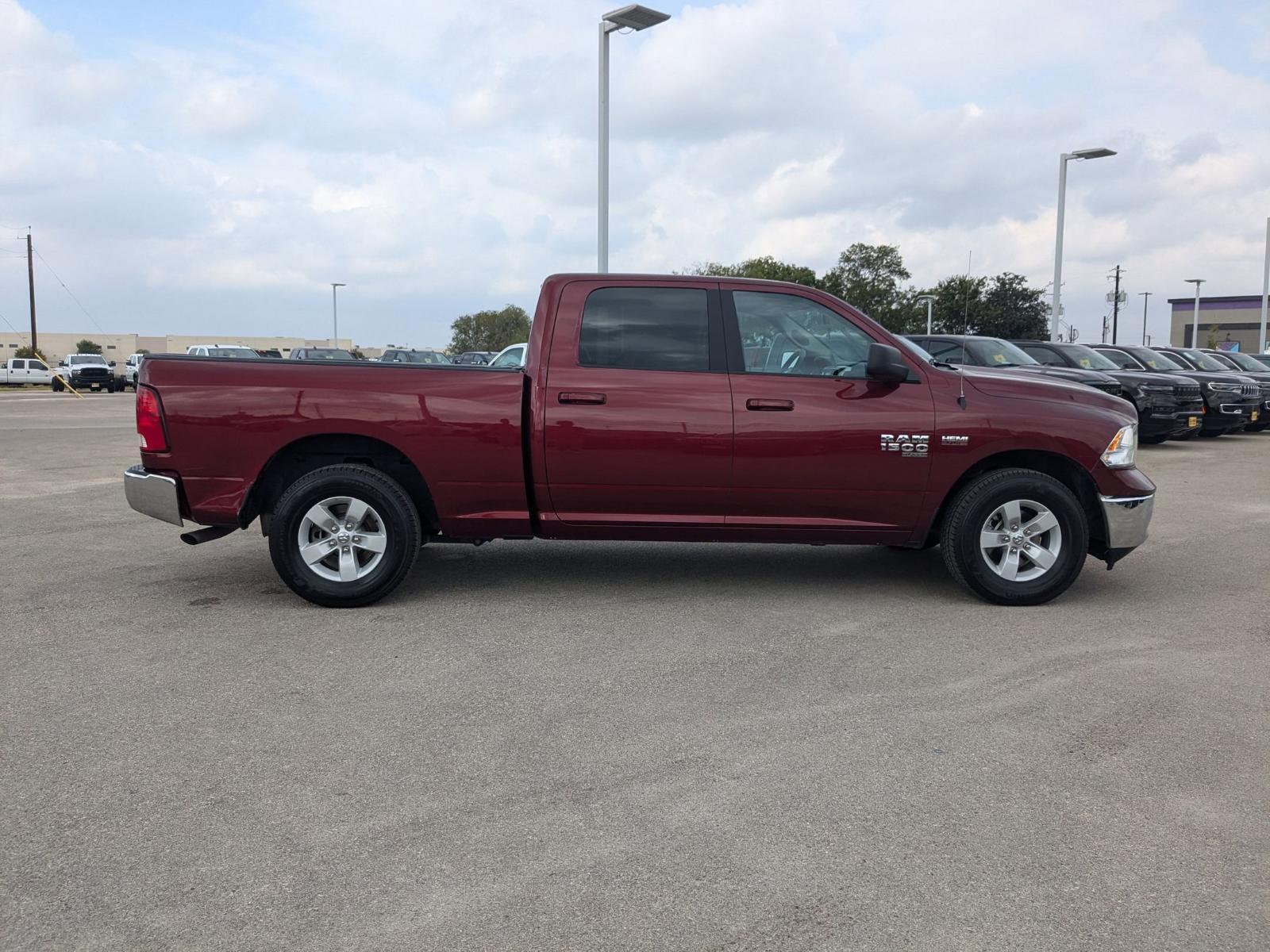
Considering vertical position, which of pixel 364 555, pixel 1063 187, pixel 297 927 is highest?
pixel 1063 187

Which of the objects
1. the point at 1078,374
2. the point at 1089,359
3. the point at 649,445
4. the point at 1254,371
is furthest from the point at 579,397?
the point at 1254,371

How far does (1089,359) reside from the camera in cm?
1733

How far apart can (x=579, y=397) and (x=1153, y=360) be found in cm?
1712

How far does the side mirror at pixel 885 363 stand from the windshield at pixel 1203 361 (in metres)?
19.3

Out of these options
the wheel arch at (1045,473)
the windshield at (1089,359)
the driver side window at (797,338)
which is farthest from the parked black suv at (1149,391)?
the driver side window at (797,338)

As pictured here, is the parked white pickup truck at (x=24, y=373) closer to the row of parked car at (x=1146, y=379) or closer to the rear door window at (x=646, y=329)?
the row of parked car at (x=1146, y=379)

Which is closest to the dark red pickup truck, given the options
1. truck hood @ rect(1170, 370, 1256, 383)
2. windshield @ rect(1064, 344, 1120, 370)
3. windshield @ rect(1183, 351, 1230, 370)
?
windshield @ rect(1064, 344, 1120, 370)

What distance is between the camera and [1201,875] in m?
3.02

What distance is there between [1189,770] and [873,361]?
2.77m

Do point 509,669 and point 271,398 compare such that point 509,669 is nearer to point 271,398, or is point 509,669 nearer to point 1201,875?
point 271,398

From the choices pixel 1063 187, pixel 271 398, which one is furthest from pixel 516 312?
pixel 271 398

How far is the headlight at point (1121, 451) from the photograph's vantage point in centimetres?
616

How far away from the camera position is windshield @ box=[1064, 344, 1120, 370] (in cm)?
1706

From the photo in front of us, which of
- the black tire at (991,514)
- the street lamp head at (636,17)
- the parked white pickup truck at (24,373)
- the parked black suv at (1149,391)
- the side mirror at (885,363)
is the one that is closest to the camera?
the side mirror at (885,363)
